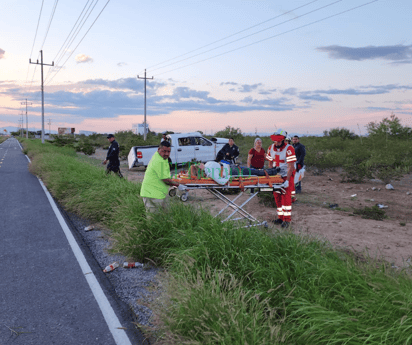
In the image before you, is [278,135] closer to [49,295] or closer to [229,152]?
[229,152]

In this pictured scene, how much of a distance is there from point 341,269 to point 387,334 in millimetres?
1040

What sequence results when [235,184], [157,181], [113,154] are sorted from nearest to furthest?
[157,181]
[235,184]
[113,154]

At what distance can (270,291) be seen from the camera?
3.58m

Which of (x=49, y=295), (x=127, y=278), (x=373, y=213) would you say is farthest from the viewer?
(x=373, y=213)

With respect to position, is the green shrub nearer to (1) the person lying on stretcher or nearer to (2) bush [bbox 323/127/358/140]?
(1) the person lying on stretcher

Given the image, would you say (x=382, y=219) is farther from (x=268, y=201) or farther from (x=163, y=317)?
(x=163, y=317)

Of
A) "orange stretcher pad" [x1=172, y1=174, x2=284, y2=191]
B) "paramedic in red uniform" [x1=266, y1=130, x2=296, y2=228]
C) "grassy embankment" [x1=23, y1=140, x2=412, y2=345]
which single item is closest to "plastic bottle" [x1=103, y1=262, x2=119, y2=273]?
"grassy embankment" [x1=23, y1=140, x2=412, y2=345]

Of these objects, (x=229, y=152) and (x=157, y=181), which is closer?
(x=157, y=181)

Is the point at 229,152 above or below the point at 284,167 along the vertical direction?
above

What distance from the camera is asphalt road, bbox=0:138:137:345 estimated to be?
140 inches

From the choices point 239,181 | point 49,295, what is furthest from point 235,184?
point 49,295

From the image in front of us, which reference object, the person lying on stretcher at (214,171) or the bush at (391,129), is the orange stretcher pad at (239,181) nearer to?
the person lying on stretcher at (214,171)

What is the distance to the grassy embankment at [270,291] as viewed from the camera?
2.87m

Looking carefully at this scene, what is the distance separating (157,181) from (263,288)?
3.15m
